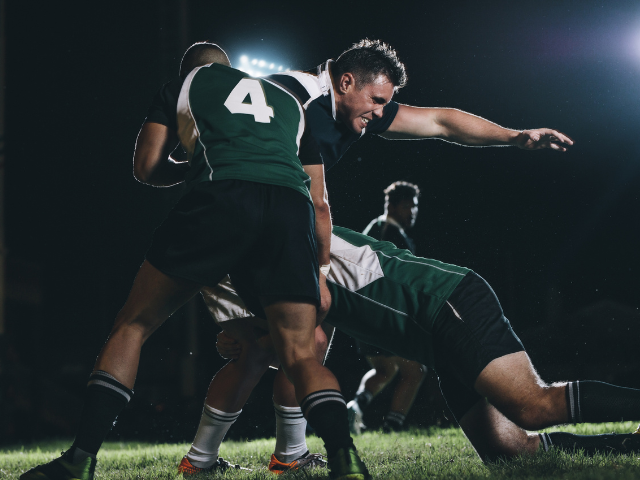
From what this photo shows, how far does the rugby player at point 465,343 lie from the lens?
2221 millimetres

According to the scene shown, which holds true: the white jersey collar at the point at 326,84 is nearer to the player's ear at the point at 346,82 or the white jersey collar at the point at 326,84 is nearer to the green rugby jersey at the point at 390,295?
the player's ear at the point at 346,82

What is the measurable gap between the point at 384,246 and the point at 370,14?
9.51m

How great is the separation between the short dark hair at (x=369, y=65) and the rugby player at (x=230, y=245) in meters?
0.64

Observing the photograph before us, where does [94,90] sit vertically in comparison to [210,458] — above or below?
above

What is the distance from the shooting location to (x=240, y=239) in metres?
2.06

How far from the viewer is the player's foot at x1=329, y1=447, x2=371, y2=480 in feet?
5.91

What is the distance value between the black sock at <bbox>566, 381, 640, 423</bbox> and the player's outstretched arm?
54.3 inches

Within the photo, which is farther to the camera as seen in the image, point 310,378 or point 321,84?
point 321,84

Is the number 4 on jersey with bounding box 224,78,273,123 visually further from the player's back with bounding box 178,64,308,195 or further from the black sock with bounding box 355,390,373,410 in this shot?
the black sock with bounding box 355,390,373,410

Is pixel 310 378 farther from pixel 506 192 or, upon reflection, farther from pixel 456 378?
pixel 506 192

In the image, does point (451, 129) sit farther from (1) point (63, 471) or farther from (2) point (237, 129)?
(1) point (63, 471)

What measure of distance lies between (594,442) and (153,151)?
212 centimetres

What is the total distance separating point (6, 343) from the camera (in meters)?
7.76

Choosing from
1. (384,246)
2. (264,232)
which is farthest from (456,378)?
(264,232)
